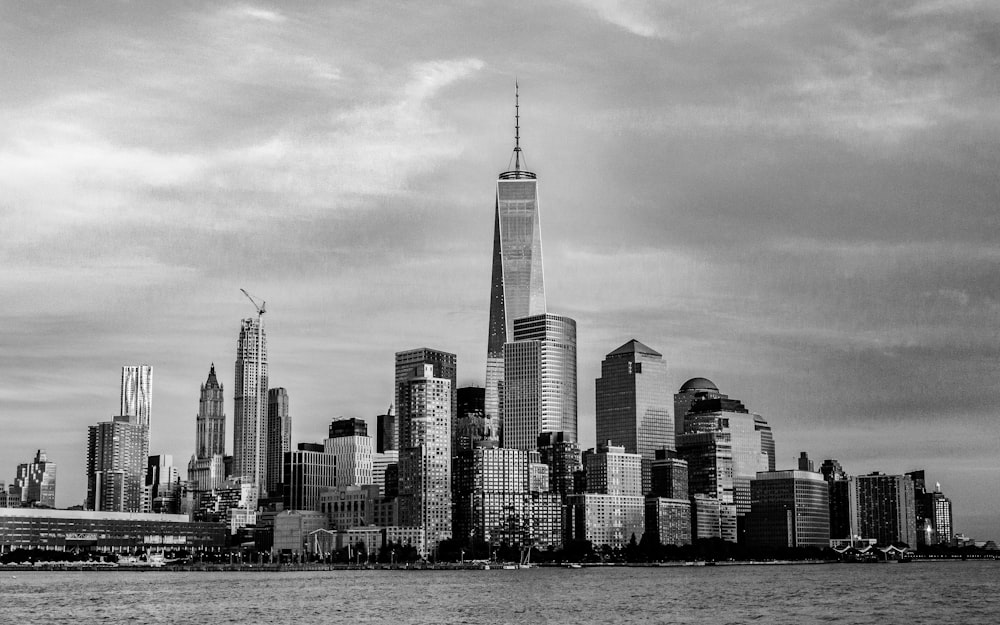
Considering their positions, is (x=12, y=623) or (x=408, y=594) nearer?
(x=12, y=623)

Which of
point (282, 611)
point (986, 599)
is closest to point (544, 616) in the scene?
point (282, 611)

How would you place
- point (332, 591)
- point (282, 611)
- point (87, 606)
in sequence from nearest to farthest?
1. point (282, 611)
2. point (87, 606)
3. point (332, 591)

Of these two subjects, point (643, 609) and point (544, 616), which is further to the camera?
point (643, 609)

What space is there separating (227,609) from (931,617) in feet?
227

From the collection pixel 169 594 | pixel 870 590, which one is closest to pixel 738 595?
pixel 870 590

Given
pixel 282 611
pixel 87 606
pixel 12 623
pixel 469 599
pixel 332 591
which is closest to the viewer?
pixel 12 623

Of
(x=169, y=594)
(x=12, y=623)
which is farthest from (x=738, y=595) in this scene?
(x=12, y=623)

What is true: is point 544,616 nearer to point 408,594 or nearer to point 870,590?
point 408,594

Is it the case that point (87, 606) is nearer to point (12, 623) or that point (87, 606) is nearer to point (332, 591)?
point (12, 623)

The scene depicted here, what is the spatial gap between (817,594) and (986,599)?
66.9ft

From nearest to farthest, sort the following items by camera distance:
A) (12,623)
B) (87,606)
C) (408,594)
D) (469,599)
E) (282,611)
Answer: (12,623) → (282,611) → (87,606) → (469,599) → (408,594)

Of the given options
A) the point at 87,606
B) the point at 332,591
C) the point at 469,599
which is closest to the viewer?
the point at 87,606

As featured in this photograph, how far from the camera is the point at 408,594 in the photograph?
176875mm

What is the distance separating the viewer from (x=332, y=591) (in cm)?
18825
